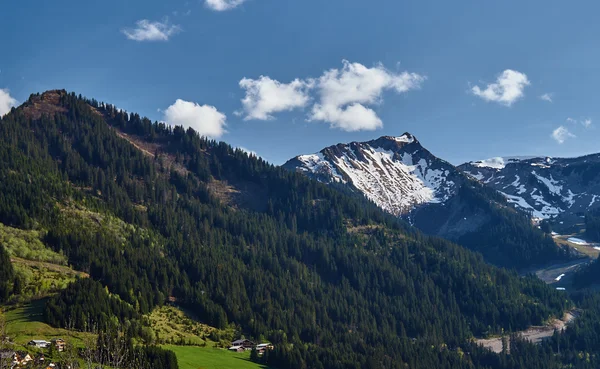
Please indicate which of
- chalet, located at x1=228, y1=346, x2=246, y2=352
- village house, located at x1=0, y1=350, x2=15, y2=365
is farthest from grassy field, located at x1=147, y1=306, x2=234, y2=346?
village house, located at x1=0, y1=350, x2=15, y2=365

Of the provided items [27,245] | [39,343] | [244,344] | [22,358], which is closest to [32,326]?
[39,343]

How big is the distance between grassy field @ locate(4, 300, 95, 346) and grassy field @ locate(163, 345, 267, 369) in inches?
880

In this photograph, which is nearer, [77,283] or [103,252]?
[77,283]

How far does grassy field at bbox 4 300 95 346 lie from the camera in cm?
11988

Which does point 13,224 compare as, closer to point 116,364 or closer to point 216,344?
point 216,344

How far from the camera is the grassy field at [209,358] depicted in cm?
13350

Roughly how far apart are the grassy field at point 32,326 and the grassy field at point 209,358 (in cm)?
2236

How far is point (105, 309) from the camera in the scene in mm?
149625

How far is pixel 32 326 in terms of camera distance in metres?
128

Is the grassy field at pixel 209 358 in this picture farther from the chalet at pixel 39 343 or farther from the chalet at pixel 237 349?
the chalet at pixel 39 343

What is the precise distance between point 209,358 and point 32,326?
129 ft

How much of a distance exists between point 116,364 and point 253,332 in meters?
141

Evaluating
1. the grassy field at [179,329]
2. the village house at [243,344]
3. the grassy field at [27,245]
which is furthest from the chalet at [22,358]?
the grassy field at [27,245]

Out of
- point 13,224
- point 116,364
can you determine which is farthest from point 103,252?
point 116,364
